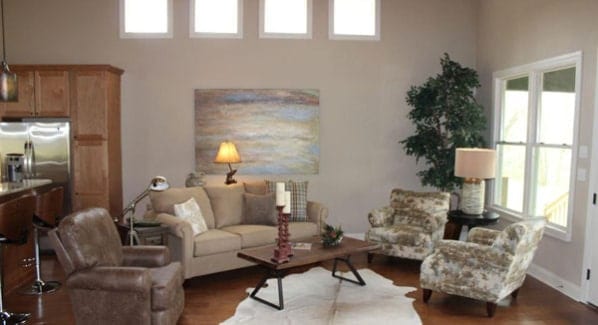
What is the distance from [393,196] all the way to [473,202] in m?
1.04

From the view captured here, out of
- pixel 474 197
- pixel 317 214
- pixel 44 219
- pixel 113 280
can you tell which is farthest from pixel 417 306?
pixel 44 219

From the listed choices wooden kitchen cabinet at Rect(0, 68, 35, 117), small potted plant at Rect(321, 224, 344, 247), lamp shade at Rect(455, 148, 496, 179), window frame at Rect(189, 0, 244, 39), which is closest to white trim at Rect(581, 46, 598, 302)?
lamp shade at Rect(455, 148, 496, 179)

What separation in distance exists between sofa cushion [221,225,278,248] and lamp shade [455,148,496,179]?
231 centimetres

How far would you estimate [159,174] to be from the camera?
6945 mm

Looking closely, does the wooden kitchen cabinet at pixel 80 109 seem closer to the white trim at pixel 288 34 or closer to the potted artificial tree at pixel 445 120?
the white trim at pixel 288 34

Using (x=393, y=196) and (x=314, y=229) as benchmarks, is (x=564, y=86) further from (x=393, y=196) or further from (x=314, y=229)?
(x=314, y=229)

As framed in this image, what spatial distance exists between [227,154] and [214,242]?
161 centimetres

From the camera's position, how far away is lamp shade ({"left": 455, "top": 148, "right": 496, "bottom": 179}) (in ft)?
17.5

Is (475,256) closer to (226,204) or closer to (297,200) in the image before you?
(297,200)

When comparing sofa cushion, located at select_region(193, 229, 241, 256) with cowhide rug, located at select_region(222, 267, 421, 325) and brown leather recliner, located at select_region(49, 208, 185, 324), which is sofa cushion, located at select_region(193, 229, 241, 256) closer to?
cowhide rug, located at select_region(222, 267, 421, 325)

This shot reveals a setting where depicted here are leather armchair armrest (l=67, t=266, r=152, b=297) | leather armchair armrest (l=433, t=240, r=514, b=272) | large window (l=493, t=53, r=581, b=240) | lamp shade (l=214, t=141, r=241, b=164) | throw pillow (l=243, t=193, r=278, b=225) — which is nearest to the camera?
leather armchair armrest (l=67, t=266, r=152, b=297)

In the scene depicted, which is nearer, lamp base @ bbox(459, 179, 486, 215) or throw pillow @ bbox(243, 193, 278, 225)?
lamp base @ bbox(459, 179, 486, 215)

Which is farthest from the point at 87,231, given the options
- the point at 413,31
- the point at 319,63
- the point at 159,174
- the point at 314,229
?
the point at 413,31

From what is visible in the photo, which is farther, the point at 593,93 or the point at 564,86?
the point at 564,86
